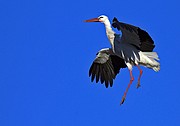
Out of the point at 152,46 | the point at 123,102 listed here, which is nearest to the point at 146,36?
the point at 152,46

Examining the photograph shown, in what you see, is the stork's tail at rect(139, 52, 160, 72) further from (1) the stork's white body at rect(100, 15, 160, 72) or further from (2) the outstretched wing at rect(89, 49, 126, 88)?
(2) the outstretched wing at rect(89, 49, 126, 88)

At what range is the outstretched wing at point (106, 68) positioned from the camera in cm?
2047

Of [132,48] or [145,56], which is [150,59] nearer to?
[145,56]

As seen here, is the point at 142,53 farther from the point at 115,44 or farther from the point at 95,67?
the point at 95,67

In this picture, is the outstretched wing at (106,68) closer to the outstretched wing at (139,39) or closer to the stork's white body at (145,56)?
the stork's white body at (145,56)

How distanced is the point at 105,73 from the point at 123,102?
7.75ft

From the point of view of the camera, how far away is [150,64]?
18688 mm

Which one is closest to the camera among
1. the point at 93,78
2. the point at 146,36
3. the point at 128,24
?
the point at 128,24

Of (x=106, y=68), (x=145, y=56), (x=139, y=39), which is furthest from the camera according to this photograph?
(x=106, y=68)

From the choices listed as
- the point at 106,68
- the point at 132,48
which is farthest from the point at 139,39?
the point at 106,68

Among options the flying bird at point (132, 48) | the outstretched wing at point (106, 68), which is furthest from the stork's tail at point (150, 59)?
the outstretched wing at point (106, 68)

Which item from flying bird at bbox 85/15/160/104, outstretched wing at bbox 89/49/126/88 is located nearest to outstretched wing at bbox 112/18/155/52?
flying bird at bbox 85/15/160/104

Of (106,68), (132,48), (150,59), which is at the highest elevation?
(106,68)

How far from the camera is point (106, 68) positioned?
20672 mm
